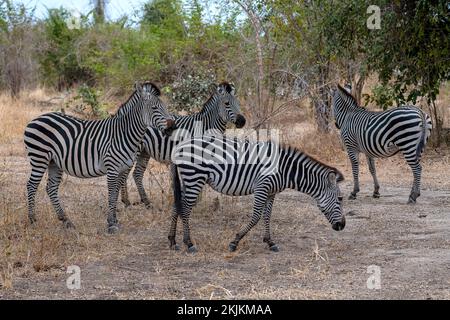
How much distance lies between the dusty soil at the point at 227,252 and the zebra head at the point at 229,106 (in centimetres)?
118

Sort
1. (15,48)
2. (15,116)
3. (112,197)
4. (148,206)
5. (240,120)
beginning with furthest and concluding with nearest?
(15,48) → (15,116) → (148,206) → (240,120) → (112,197)

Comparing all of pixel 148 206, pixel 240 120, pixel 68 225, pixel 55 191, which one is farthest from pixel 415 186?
pixel 55 191

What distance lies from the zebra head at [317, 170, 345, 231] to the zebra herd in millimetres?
10

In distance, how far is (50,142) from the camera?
831cm

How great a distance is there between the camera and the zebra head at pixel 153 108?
8.05 metres

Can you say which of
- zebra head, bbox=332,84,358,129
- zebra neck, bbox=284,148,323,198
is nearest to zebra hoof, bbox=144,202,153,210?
zebra neck, bbox=284,148,323,198

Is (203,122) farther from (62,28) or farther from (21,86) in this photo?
(62,28)

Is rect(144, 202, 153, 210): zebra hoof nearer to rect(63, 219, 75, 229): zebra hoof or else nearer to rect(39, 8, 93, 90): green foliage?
rect(63, 219, 75, 229): zebra hoof

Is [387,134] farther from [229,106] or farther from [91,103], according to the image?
[91,103]

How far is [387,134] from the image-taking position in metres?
10.1

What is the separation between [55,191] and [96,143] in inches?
31.9

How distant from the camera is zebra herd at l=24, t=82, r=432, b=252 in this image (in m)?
7.14
